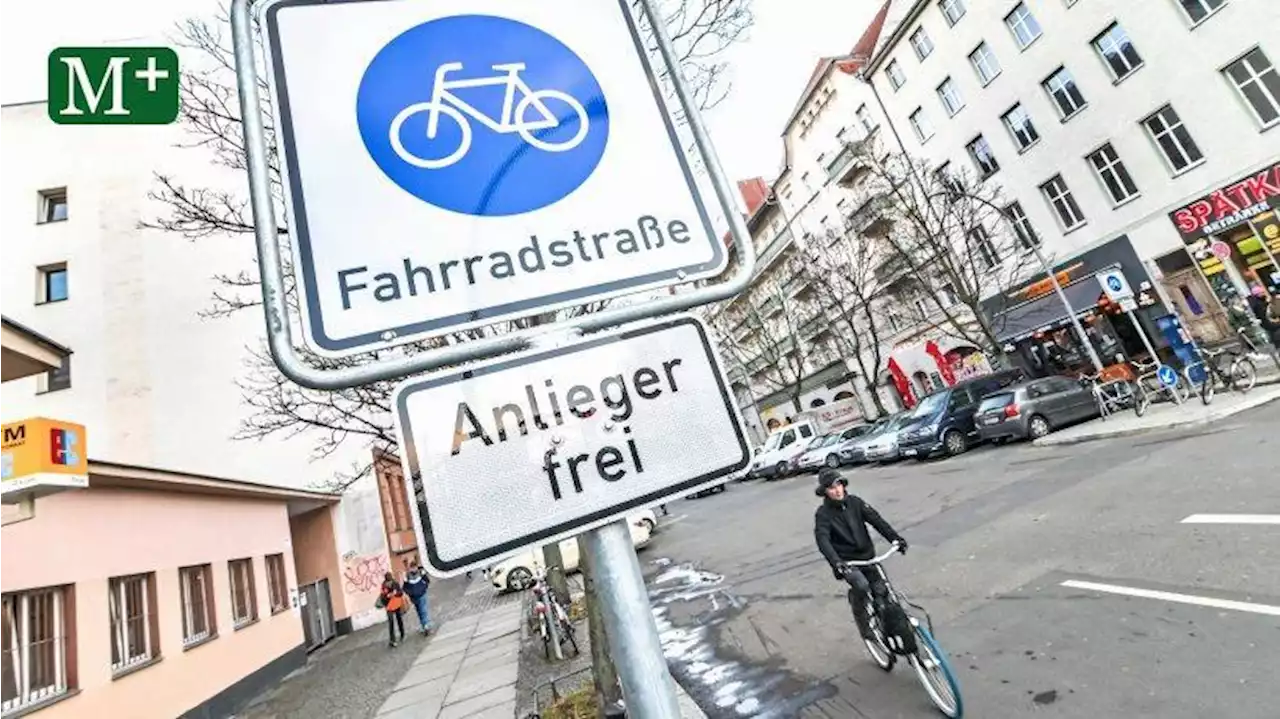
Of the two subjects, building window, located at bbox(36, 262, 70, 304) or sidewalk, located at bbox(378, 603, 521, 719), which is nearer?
sidewalk, located at bbox(378, 603, 521, 719)

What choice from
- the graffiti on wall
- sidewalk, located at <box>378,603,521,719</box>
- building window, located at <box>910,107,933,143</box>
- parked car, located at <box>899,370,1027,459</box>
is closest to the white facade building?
the graffiti on wall

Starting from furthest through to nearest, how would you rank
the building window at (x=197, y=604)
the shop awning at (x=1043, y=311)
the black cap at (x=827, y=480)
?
the shop awning at (x=1043, y=311), the building window at (x=197, y=604), the black cap at (x=827, y=480)

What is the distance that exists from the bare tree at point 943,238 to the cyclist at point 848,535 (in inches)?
651

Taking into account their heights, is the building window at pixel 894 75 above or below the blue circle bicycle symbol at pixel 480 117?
above

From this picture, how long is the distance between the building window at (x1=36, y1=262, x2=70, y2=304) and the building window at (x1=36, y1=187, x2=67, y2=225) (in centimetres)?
154

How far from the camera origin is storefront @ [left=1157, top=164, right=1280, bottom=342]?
16719 mm

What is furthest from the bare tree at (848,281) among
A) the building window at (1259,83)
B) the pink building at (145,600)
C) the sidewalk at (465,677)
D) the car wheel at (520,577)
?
the pink building at (145,600)

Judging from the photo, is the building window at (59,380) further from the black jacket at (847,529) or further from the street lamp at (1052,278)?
the street lamp at (1052,278)

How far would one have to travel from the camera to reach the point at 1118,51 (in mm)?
19688

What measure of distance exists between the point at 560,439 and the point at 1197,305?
24637 mm

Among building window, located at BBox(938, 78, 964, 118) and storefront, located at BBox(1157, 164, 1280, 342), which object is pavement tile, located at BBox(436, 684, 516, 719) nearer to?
storefront, located at BBox(1157, 164, 1280, 342)

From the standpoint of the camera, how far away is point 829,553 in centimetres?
546

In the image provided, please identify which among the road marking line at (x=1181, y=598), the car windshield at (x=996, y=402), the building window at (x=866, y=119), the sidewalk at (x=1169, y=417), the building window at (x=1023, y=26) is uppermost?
the building window at (x=866, y=119)

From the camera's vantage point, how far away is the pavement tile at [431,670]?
1062cm
